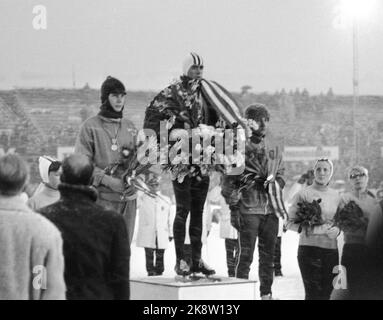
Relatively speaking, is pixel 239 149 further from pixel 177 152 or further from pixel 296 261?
pixel 296 261

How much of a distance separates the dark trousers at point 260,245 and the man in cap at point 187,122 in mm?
707

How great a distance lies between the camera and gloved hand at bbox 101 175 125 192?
21.5ft

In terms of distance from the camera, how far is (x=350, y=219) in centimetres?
707

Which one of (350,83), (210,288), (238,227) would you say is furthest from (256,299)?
(350,83)

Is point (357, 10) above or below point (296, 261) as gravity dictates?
above

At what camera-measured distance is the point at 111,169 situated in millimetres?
6625

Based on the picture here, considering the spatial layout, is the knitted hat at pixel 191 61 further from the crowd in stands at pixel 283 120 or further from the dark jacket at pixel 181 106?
the crowd in stands at pixel 283 120

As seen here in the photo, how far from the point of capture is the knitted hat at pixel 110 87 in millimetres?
6668

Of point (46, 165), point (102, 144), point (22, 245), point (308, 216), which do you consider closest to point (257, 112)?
point (308, 216)

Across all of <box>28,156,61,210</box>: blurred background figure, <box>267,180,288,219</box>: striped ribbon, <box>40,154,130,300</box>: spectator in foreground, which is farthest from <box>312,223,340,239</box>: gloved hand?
<box>40,154,130,300</box>: spectator in foreground

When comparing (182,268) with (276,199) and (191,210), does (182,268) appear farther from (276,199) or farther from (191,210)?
(276,199)

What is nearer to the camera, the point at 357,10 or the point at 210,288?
the point at 210,288

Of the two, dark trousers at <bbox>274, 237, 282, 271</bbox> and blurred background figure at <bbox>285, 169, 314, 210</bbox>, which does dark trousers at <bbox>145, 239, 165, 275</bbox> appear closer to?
dark trousers at <bbox>274, 237, 282, 271</bbox>

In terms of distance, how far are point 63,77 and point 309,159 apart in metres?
1.97
